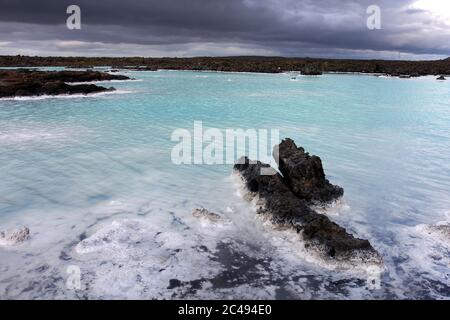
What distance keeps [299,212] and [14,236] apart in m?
5.95

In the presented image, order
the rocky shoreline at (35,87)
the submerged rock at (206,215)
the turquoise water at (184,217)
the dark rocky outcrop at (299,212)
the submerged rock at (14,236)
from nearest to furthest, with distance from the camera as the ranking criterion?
the turquoise water at (184,217), the dark rocky outcrop at (299,212), the submerged rock at (14,236), the submerged rock at (206,215), the rocky shoreline at (35,87)

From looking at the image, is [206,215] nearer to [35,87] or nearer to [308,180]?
[308,180]

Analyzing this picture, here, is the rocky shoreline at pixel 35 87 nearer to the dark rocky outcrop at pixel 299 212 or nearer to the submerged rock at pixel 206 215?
the dark rocky outcrop at pixel 299 212

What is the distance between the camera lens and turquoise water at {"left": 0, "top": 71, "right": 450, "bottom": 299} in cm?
619

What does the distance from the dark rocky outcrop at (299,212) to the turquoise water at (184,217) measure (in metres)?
0.32

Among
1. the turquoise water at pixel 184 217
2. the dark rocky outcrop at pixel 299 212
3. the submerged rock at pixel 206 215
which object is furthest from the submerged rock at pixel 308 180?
the submerged rock at pixel 206 215

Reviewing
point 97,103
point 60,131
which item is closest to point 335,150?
point 60,131

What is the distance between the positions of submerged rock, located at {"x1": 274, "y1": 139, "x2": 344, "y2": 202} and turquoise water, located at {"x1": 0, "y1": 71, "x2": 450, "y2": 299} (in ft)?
1.48

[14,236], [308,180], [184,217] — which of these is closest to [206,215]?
[184,217]

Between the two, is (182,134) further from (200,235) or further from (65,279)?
(65,279)

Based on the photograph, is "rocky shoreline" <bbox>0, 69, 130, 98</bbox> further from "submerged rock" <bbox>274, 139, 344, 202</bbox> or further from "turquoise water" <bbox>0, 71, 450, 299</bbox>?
"submerged rock" <bbox>274, 139, 344, 202</bbox>

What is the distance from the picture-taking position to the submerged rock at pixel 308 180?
9.43m
